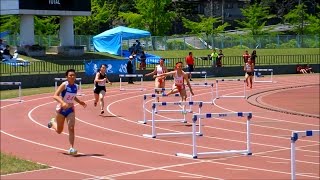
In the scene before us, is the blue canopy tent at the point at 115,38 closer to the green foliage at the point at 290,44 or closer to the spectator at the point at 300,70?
the spectator at the point at 300,70

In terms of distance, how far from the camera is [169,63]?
4991 centimetres

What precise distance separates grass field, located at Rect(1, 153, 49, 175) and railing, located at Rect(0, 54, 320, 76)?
87.2 feet

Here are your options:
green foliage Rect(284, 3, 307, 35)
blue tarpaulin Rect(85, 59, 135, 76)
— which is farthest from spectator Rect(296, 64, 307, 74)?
green foliage Rect(284, 3, 307, 35)

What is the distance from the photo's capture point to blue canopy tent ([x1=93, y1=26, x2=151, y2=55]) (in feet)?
173

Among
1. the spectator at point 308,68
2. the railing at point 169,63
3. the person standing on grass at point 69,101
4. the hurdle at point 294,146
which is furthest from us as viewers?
the spectator at point 308,68

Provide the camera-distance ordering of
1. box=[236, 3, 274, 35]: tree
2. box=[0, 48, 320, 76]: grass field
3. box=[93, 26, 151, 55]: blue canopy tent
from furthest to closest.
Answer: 1. box=[236, 3, 274, 35]: tree
2. box=[93, 26, 151, 55]: blue canopy tent
3. box=[0, 48, 320, 76]: grass field

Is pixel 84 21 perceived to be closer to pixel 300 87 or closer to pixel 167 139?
pixel 300 87

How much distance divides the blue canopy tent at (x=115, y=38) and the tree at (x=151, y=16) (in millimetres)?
13149

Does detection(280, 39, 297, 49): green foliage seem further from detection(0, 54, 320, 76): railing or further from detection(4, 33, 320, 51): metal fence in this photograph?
detection(0, 54, 320, 76): railing

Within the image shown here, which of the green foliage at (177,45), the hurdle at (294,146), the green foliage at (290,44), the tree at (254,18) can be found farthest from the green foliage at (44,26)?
the hurdle at (294,146)

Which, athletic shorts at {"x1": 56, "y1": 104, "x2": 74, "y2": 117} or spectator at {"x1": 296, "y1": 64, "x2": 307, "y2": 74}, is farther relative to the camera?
spectator at {"x1": 296, "y1": 64, "x2": 307, "y2": 74}

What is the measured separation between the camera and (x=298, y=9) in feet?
245

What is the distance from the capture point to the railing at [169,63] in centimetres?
4147

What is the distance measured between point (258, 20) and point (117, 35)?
2674 centimetres
